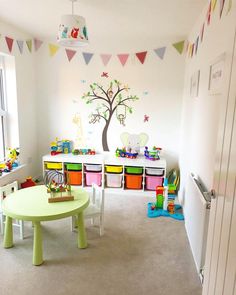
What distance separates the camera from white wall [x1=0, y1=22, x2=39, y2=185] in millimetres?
3480

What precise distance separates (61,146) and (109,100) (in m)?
1.13

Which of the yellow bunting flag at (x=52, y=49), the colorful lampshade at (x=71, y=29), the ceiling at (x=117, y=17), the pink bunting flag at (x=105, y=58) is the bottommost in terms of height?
the colorful lampshade at (x=71, y=29)

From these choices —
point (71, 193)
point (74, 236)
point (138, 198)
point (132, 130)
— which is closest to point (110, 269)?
point (74, 236)

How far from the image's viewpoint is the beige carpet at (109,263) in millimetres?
1914

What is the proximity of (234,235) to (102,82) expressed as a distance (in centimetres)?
340

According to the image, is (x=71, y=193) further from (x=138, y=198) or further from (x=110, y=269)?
(x=138, y=198)

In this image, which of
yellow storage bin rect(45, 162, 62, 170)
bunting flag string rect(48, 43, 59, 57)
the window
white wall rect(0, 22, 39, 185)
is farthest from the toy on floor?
bunting flag string rect(48, 43, 59, 57)

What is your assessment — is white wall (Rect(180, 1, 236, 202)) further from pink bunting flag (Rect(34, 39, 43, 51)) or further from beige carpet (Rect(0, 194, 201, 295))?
pink bunting flag (Rect(34, 39, 43, 51))

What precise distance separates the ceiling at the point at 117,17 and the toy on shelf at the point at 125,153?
1.66 m

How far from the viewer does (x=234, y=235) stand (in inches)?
42.3

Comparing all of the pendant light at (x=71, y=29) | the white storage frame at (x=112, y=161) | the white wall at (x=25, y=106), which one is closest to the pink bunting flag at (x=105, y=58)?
the white wall at (x=25, y=106)

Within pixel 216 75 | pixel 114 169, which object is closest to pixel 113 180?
pixel 114 169

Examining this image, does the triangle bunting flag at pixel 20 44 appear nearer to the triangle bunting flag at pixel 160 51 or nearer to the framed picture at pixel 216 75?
the triangle bunting flag at pixel 160 51

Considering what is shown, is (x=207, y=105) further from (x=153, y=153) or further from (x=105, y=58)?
(x=105, y=58)
